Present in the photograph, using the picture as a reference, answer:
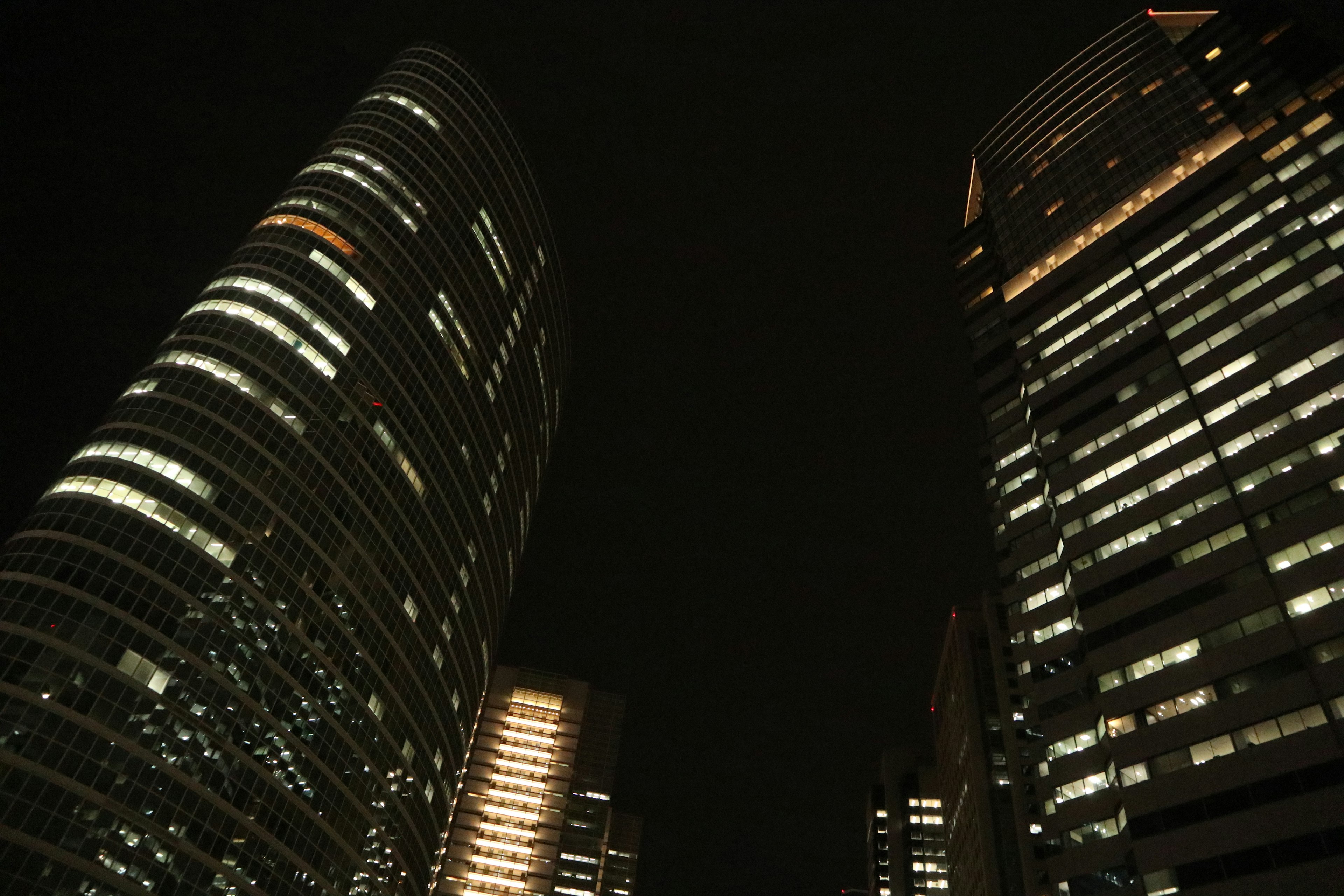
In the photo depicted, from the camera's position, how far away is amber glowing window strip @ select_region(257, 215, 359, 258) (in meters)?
107

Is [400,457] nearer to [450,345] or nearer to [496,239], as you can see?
[450,345]

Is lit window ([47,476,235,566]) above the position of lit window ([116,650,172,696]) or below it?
above

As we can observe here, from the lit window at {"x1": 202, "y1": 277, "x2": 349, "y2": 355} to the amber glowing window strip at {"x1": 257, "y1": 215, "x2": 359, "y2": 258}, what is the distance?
10.1 metres

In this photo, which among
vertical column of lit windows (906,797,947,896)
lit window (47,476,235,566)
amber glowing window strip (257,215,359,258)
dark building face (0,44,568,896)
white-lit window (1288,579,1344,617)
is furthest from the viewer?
vertical column of lit windows (906,797,947,896)

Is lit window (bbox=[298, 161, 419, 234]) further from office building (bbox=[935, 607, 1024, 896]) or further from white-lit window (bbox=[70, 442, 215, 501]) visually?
office building (bbox=[935, 607, 1024, 896])

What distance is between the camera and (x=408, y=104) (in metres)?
130

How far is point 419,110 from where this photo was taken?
429ft

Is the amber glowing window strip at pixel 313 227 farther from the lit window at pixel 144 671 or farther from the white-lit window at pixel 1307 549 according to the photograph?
the white-lit window at pixel 1307 549

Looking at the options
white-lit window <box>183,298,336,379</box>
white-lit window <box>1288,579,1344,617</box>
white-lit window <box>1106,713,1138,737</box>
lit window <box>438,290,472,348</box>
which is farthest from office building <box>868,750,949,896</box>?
white-lit window <box>183,298,336,379</box>

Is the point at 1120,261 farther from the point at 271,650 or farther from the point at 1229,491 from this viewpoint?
the point at 271,650

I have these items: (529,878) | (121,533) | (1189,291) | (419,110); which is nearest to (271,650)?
(121,533)

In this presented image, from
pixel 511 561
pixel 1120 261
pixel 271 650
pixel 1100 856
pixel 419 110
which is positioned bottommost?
pixel 1100 856

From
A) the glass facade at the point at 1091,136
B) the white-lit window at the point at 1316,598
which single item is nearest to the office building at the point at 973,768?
the glass facade at the point at 1091,136

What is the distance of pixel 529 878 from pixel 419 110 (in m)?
141
